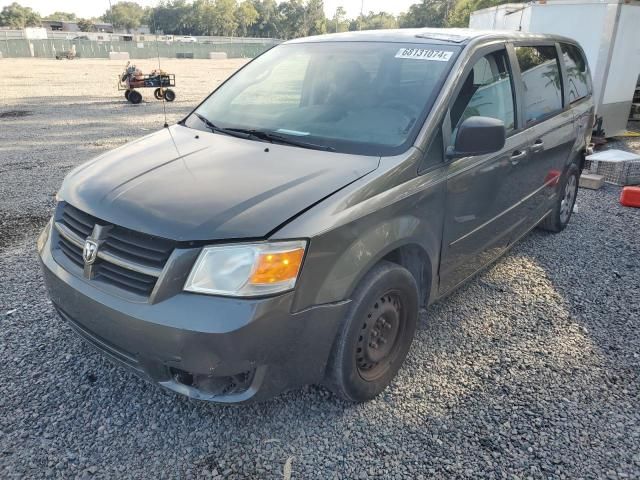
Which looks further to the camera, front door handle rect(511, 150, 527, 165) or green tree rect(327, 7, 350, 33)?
green tree rect(327, 7, 350, 33)

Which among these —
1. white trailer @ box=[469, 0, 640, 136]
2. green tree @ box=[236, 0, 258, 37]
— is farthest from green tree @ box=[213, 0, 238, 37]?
white trailer @ box=[469, 0, 640, 136]

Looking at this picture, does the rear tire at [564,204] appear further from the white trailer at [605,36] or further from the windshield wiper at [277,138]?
the white trailer at [605,36]

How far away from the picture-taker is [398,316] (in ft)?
8.91

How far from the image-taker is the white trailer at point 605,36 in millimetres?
8703

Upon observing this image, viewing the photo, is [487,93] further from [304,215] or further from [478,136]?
[304,215]

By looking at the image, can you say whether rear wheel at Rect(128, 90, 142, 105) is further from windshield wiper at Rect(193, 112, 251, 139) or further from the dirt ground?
windshield wiper at Rect(193, 112, 251, 139)

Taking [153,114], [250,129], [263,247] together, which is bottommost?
[153,114]

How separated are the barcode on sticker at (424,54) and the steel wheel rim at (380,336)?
1.44m

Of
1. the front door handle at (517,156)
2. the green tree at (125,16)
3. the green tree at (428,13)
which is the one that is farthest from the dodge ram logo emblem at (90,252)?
the green tree at (125,16)

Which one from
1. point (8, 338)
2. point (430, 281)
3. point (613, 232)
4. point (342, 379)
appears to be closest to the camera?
point (342, 379)

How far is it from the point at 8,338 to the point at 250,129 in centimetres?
201

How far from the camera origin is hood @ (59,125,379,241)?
2.10 meters

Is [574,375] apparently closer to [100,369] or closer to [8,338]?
[100,369]

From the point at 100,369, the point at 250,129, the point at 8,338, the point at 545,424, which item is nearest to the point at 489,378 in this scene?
the point at 545,424
